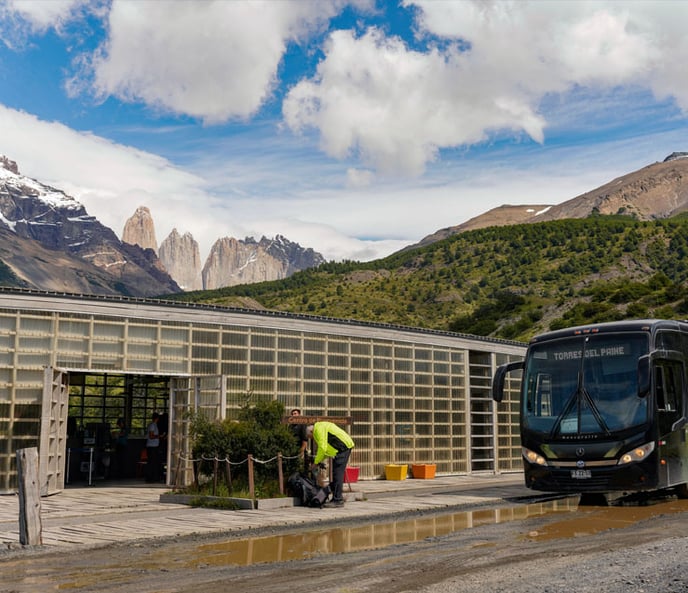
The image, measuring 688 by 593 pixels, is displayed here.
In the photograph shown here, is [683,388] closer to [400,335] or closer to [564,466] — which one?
[564,466]

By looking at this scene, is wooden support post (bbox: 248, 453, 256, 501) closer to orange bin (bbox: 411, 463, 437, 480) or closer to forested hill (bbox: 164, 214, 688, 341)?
orange bin (bbox: 411, 463, 437, 480)

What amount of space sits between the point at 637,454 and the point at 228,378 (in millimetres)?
11106

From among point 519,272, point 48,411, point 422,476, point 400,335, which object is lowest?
point 422,476

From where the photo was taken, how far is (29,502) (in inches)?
438

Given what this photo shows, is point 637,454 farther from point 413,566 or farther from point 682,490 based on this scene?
point 413,566

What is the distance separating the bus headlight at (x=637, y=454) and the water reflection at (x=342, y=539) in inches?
53.6

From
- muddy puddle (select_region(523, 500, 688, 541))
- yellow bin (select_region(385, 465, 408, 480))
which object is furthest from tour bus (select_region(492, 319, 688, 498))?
yellow bin (select_region(385, 465, 408, 480))

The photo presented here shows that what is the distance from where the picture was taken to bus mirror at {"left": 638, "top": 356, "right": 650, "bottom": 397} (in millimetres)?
14969

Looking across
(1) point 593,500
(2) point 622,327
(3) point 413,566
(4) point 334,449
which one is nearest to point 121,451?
Result: (4) point 334,449

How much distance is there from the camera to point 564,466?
15.9m

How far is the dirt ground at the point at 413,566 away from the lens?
7.72m

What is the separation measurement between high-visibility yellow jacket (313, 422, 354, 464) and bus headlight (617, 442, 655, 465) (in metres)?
5.29

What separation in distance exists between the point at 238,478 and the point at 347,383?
828 cm

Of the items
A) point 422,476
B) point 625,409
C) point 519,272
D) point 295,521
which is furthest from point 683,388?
point 519,272
